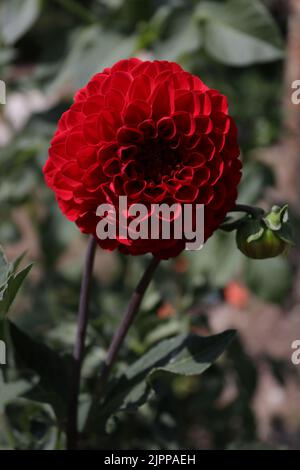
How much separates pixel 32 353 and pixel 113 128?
0.85 feet

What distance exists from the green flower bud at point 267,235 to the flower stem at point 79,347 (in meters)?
0.13

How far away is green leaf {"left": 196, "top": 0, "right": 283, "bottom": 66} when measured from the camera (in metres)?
1.08

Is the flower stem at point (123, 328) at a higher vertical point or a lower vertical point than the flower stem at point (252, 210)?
lower

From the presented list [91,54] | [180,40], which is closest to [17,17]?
[91,54]

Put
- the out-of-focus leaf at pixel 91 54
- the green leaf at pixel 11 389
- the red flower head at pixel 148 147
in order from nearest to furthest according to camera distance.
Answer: the red flower head at pixel 148 147, the green leaf at pixel 11 389, the out-of-focus leaf at pixel 91 54

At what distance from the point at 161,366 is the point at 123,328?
5cm

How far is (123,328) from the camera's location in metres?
0.71

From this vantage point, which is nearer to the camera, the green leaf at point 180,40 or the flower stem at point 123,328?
the flower stem at point 123,328

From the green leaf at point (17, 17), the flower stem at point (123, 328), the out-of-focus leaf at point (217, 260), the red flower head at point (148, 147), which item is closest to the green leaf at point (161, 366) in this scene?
the flower stem at point (123, 328)

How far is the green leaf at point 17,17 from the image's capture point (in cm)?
120

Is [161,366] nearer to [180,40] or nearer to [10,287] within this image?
[10,287]

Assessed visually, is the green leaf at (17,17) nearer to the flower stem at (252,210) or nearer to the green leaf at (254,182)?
the green leaf at (254,182)

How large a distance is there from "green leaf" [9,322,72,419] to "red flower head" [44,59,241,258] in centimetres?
19

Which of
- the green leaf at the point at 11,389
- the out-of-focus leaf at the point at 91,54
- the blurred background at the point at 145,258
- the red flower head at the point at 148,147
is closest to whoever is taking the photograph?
the red flower head at the point at 148,147
